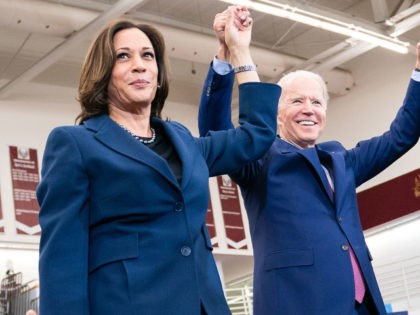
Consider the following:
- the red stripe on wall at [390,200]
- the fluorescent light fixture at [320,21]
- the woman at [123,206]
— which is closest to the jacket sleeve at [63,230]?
the woman at [123,206]

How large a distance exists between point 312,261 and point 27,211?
727 cm

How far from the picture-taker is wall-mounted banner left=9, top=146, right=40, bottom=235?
9.24 metres

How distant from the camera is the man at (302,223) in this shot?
98.2 inches

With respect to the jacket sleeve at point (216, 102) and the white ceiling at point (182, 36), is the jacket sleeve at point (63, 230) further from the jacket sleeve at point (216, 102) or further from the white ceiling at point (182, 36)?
the white ceiling at point (182, 36)

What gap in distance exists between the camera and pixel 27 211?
367 inches

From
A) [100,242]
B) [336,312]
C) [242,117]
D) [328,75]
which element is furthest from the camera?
[328,75]

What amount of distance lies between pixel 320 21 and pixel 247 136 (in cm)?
670

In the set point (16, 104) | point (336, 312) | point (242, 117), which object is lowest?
point (336, 312)

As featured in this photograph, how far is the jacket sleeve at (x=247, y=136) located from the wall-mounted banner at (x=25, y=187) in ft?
23.9

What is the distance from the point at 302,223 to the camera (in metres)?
2.60

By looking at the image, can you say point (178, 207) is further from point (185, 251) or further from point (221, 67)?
point (221, 67)

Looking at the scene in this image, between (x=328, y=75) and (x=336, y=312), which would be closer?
(x=336, y=312)

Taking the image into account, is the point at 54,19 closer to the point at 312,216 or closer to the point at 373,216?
the point at 373,216

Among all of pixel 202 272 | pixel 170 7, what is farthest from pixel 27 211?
pixel 202 272
